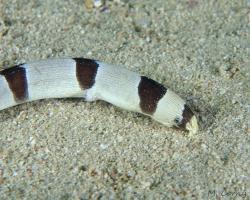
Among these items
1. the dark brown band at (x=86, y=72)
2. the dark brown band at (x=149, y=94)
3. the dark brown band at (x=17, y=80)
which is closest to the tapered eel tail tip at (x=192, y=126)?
the dark brown band at (x=149, y=94)

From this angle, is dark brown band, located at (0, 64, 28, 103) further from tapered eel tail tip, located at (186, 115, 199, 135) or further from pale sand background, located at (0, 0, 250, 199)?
tapered eel tail tip, located at (186, 115, 199, 135)

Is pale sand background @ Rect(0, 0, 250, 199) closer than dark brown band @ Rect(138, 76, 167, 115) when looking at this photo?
Yes

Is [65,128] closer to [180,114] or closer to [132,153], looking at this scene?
[132,153]

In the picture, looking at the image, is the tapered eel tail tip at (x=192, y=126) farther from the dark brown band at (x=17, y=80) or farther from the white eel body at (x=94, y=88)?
the dark brown band at (x=17, y=80)

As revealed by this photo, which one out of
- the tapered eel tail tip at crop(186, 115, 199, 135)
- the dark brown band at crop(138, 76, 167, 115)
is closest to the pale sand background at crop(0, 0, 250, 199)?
the tapered eel tail tip at crop(186, 115, 199, 135)

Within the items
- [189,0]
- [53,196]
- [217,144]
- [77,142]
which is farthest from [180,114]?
[189,0]

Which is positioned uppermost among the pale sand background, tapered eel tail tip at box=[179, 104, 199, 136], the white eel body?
the white eel body
